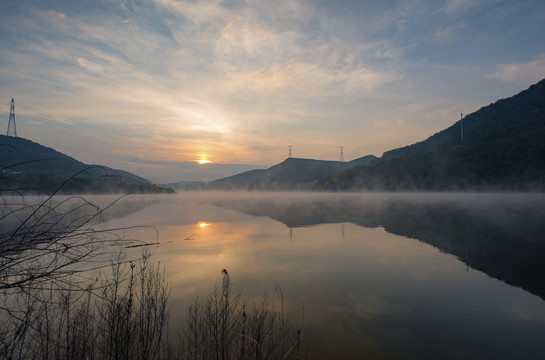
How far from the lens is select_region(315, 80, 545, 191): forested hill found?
355 feet

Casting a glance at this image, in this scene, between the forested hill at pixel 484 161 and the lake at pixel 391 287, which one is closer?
the lake at pixel 391 287

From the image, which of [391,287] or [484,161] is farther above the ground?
[484,161]

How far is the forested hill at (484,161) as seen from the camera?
4259 inches

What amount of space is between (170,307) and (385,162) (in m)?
184

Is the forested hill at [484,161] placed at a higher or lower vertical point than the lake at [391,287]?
higher

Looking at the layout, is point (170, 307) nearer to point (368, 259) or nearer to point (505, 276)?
point (368, 259)

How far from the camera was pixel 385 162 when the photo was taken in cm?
17688

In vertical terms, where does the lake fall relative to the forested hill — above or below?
below

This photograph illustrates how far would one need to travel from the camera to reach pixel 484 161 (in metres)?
121

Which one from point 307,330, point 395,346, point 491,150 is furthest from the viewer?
point 491,150

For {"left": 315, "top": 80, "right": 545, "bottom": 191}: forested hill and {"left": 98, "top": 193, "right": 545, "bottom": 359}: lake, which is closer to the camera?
{"left": 98, "top": 193, "right": 545, "bottom": 359}: lake

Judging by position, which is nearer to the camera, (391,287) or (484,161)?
(391,287)

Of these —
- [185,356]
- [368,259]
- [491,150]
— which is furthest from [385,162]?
[185,356]

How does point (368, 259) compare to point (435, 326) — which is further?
point (368, 259)
